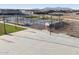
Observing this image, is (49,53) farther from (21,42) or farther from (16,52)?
(21,42)

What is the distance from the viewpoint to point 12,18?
2075 cm

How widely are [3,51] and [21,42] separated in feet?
5.96

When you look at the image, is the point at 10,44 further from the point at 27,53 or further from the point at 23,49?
the point at 27,53

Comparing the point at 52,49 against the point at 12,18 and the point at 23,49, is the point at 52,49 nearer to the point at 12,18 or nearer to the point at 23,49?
the point at 23,49

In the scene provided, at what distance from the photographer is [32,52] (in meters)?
7.76

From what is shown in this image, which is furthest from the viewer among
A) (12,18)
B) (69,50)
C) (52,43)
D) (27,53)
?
(12,18)

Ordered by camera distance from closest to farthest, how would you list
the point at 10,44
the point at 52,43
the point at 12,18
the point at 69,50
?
the point at 69,50 → the point at 10,44 → the point at 52,43 → the point at 12,18

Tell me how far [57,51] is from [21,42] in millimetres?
2213

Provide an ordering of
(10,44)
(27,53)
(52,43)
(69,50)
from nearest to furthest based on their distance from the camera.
A: 1. (27,53)
2. (69,50)
3. (10,44)
4. (52,43)

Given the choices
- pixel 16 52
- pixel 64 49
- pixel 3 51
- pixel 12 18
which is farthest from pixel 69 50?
pixel 12 18

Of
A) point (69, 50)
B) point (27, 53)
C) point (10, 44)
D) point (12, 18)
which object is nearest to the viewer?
point (27, 53)

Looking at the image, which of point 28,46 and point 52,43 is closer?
point 28,46

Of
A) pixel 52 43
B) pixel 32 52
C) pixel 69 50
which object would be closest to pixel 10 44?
Answer: pixel 32 52

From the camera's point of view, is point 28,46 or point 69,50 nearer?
point 69,50
